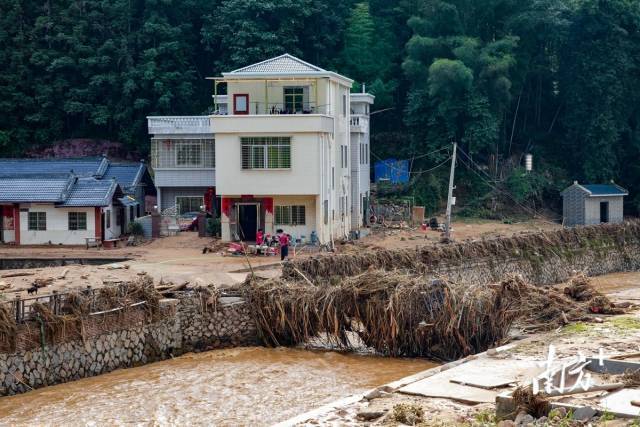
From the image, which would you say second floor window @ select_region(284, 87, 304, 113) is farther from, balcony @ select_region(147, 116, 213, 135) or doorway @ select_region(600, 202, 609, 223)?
doorway @ select_region(600, 202, 609, 223)

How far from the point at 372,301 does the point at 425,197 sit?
103 ft

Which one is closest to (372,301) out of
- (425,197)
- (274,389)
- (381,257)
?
(274,389)

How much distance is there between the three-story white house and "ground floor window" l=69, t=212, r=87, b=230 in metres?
5.85

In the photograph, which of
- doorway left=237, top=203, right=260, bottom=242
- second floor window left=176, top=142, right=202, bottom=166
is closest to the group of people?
doorway left=237, top=203, right=260, bottom=242

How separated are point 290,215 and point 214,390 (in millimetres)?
20951

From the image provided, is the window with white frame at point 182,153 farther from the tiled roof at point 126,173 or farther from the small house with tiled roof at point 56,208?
the small house with tiled roof at point 56,208

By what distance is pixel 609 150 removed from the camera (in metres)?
60.3

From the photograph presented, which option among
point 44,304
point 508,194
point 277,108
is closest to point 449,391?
point 44,304

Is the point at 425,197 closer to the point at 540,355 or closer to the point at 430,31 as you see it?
the point at 430,31

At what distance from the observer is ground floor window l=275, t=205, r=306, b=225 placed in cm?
4572

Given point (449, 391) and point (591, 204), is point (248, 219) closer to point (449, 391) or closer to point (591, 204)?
point (591, 204)

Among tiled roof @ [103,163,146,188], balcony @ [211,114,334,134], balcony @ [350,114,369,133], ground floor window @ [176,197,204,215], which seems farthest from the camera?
balcony @ [350,114,369,133]

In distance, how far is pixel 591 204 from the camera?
5600cm

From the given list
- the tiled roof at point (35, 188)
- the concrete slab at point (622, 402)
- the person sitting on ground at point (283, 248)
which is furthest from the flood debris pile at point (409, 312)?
the tiled roof at point (35, 188)
